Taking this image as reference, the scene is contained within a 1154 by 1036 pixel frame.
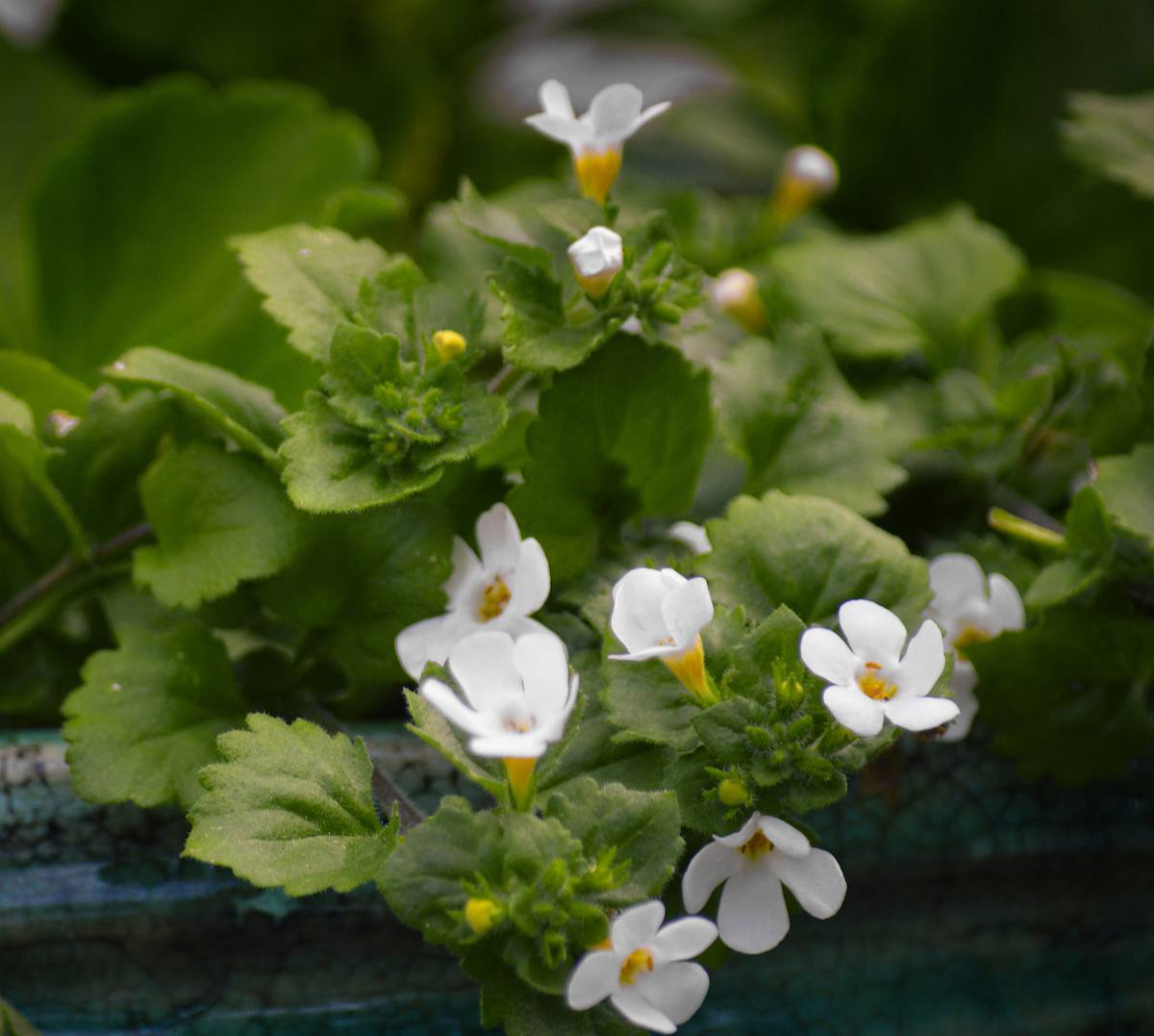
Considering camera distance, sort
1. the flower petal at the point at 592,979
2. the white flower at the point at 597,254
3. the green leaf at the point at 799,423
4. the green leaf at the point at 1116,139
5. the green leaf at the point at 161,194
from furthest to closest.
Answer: the green leaf at the point at 161,194 → the green leaf at the point at 1116,139 → the green leaf at the point at 799,423 → the white flower at the point at 597,254 → the flower petal at the point at 592,979

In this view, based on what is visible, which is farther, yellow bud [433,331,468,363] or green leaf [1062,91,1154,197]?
green leaf [1062,91,1154,197]

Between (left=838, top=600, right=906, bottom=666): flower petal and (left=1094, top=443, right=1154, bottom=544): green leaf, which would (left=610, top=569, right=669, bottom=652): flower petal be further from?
(left=1094, top=443, right=1154, bottom=544): green leaf

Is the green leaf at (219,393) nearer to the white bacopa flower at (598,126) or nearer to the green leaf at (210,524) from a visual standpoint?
the green leaf at (210,524)

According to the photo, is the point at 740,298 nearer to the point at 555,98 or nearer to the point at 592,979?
the point at 555,98

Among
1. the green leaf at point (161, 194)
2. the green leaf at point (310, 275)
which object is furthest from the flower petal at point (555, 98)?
the green leaf at point (161, 194)

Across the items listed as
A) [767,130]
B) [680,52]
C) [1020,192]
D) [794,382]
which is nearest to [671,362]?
[794,382]

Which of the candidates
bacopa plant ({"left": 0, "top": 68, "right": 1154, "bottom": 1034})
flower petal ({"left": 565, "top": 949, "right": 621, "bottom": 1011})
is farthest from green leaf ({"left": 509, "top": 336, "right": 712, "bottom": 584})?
flower petal ({"left": 565, "top": 949, "right": 621, "bottom": 1011})
